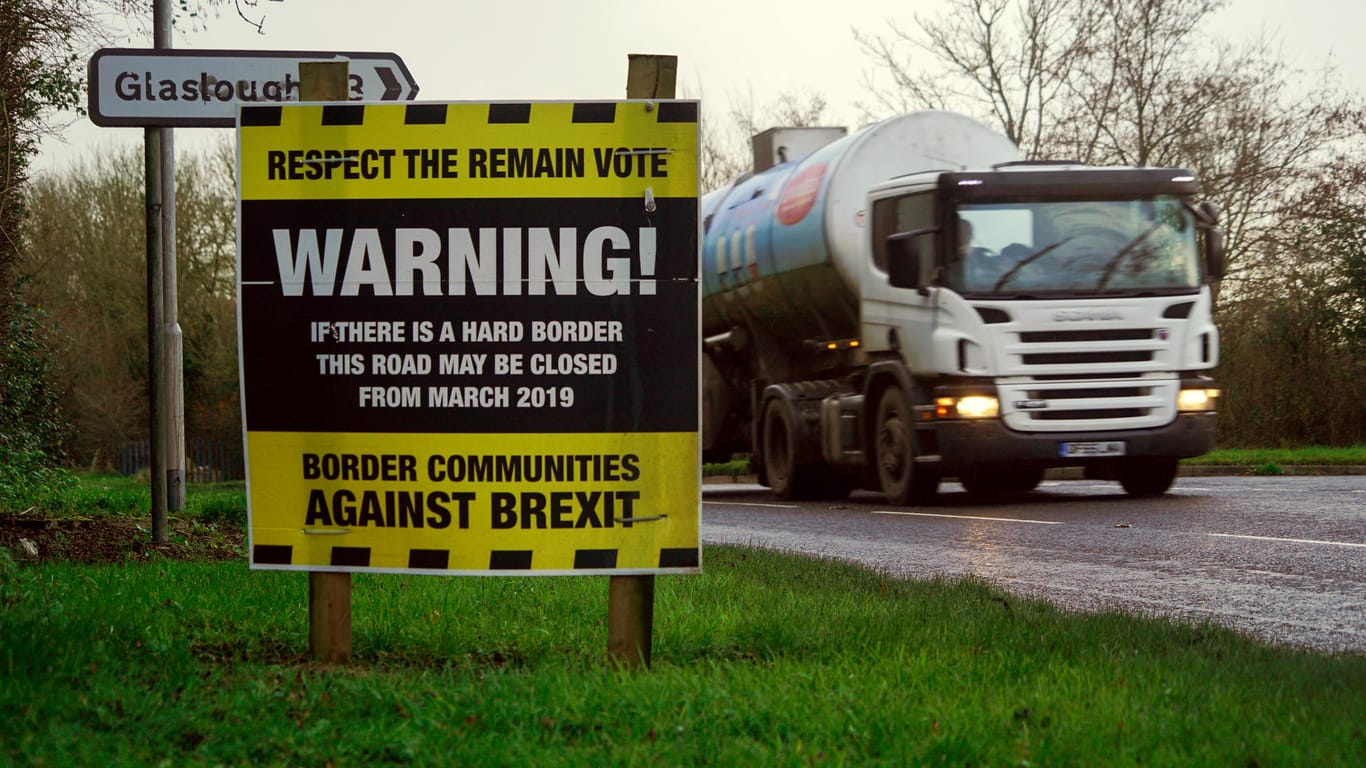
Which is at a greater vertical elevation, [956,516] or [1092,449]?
[1092,449]

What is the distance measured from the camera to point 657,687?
4.61 metres

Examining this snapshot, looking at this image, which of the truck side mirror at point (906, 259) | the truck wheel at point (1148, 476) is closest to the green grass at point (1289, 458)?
the truck wheel at point (1148, 476)

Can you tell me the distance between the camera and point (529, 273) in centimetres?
531

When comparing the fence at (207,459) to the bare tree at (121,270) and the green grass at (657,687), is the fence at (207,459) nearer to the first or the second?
the bare tree at (121,270)

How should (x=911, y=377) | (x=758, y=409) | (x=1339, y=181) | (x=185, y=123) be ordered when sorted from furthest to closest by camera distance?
(x=1339, y=181)
(x=758, y=409)
(x=911, y=377)
(x=185, y=123)

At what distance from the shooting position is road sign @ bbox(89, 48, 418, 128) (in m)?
7.86

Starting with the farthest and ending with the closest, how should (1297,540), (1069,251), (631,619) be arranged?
(1069,251), (1297,540), (631,619)

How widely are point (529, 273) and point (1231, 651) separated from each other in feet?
9.21

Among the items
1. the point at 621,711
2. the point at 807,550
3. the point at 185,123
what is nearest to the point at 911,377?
the point at 807,550

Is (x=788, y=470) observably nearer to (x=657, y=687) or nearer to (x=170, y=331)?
(x=170, y=331)

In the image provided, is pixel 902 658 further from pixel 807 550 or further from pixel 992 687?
pixel 807 550

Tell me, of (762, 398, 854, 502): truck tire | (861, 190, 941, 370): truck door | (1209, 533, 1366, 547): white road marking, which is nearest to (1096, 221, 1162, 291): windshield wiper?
(861, 190, 941, 370): truck door

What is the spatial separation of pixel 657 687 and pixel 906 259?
10.2 metres

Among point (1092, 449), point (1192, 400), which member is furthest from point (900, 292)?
point (1192, 400)
